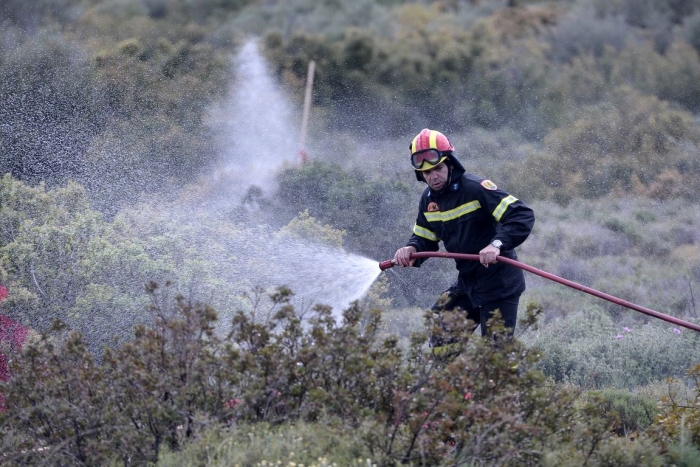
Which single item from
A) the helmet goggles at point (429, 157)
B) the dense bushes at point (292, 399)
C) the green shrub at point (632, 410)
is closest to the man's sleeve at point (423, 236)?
the helmet goggles at point (429, 157)

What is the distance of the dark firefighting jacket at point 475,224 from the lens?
15.6ft

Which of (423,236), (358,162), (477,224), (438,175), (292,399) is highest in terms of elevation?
(438,175)

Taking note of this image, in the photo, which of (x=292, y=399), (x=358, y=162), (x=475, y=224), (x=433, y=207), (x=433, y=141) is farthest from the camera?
(x=358, y=162)

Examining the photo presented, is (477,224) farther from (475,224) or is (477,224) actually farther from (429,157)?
(429,157)

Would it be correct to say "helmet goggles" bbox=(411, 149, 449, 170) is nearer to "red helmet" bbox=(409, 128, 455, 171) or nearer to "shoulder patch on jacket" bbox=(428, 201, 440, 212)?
"red helmet" bbox=(409, 128, 455, 171)

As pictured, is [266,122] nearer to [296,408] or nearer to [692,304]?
[692,304]

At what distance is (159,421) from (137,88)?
9.42 m

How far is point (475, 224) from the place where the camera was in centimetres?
493

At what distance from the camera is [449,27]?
67.9 ft

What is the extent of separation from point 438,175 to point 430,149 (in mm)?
173

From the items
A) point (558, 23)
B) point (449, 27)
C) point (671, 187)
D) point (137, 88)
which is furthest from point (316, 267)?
point (558, 23)

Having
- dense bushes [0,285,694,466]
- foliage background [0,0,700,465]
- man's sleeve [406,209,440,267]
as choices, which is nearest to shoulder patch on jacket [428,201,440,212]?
man's sleeve [406,209,440,267]

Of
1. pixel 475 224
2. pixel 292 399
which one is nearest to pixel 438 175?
pixel 475 224

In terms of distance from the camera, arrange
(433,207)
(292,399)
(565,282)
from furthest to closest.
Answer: (433,207) < (565,282) < (292,399)
